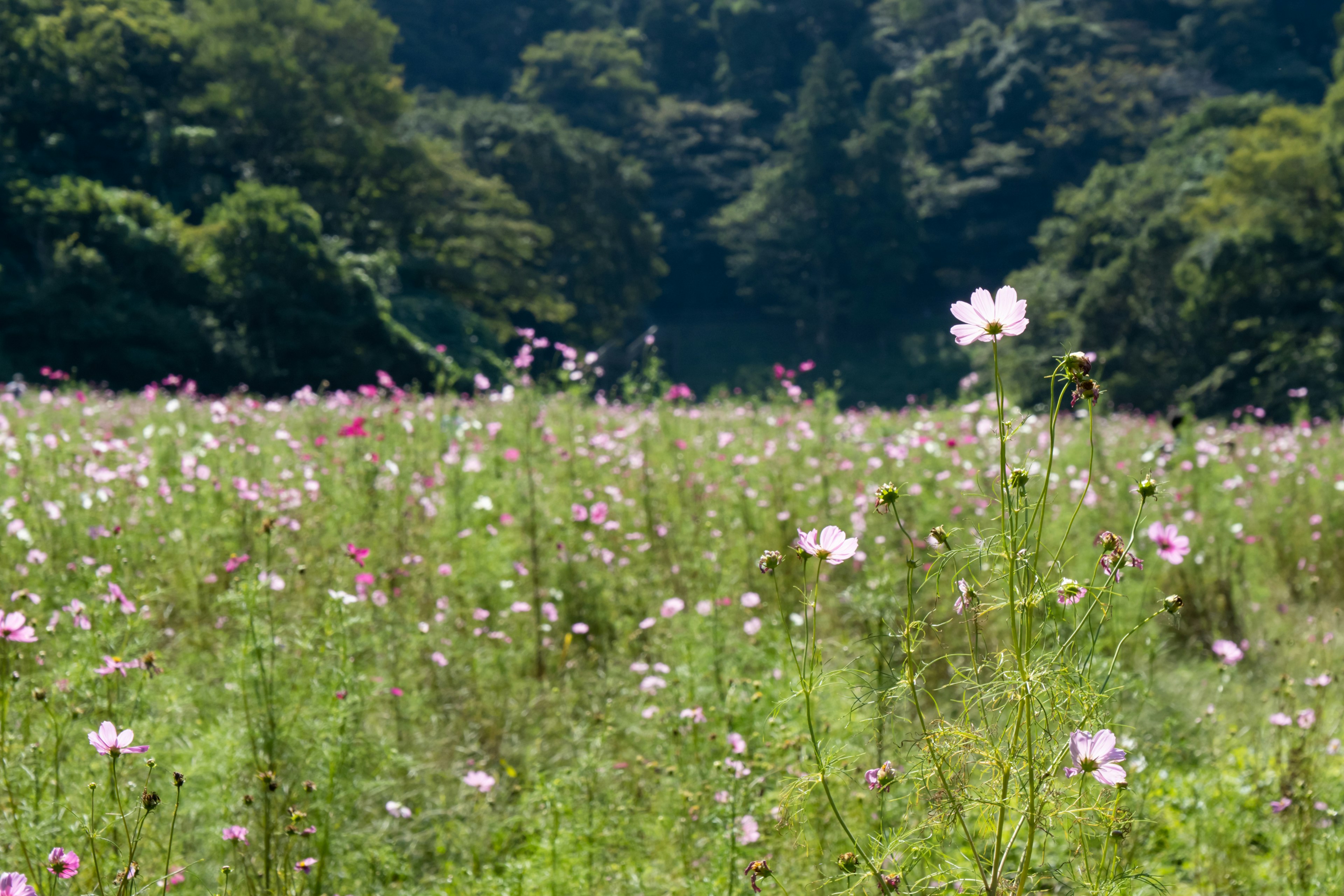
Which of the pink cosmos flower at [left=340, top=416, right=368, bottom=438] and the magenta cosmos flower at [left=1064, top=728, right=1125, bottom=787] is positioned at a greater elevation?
the pink cosmos flower at [left=340, top=416, right=368, bottom=438]

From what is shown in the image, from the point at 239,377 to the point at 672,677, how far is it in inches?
579

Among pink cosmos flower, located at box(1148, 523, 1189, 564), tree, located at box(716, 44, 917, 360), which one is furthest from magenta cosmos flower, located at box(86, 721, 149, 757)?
tree, located at box(716, 44, 917, 360)

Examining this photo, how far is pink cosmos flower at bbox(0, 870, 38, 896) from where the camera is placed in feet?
3.27

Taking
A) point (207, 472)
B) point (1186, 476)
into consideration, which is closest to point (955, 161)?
point (1186, 476)

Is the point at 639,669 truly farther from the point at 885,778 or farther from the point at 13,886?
the point at 13,886

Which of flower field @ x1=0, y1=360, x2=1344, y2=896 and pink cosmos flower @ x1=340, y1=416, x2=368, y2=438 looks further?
pink cosmos flower @ x1=340, y1=416, x2=368, y2=438

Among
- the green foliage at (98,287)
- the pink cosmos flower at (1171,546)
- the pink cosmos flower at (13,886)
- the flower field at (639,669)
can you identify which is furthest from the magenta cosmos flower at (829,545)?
the green foliage at (98,287)

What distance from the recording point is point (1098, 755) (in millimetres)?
975

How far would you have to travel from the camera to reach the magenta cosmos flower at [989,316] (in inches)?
38.4

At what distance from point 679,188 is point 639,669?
32824 mm

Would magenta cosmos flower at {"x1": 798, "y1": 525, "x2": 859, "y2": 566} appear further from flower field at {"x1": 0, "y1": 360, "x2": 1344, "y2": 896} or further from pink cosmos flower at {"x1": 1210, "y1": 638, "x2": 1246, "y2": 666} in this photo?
pink cosmos flower at {"x1": 1210, "y1": 638, "x2": 1246, "y2": 666}

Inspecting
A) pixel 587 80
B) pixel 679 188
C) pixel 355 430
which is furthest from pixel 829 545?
pixel 587 80

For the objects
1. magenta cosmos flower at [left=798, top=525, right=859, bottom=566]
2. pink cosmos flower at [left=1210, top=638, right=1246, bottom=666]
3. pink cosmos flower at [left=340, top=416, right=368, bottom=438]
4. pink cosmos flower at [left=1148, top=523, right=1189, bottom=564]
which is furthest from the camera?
pink cosmos flower at [left=340, top=416, right=368, bottom=438]

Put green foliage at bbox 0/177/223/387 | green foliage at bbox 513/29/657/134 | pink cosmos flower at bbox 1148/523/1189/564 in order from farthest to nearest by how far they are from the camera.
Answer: green foliage at bbox 513/29/657/134 → green foliage at bbox 0/177/223/387 → pink cosmos flower at bbox 1148/523/1189/564
